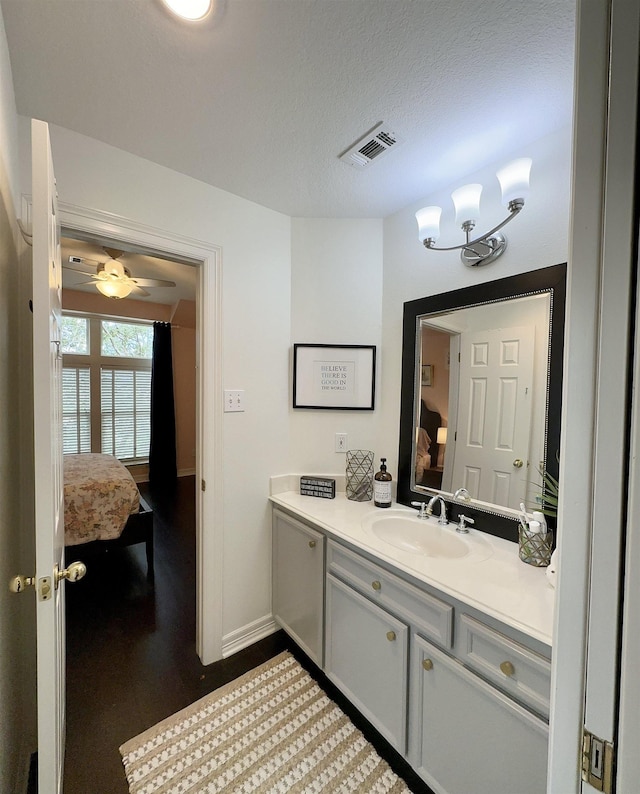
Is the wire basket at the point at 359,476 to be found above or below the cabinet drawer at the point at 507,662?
above

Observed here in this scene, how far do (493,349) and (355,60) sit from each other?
46.7 inches

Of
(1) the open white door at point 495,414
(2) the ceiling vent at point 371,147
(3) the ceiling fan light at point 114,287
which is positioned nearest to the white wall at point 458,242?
(1) the open white door at point 495,414

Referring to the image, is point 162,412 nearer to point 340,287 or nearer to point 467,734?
point 340,287

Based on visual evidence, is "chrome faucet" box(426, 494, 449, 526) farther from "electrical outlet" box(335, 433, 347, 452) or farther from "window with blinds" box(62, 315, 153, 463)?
"window with blinds" box(62, 315, 153, 463)

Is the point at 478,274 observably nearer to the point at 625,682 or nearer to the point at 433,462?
the point at 433,462

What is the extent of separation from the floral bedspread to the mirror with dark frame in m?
2.13

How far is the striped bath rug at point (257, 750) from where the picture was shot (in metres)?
1.24

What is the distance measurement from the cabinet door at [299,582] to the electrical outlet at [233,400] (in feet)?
2.14

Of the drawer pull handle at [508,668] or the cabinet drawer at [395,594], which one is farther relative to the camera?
the cabinet drawer at [395,594]

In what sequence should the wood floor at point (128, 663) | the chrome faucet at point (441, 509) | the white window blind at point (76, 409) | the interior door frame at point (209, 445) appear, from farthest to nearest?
the white window blind at point (76, 409) < the interior door frame at point (209, 445) < the chrome faucet at point (441, 509) < the wood floor at point (128, 663)

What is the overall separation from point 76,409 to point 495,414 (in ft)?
17.3

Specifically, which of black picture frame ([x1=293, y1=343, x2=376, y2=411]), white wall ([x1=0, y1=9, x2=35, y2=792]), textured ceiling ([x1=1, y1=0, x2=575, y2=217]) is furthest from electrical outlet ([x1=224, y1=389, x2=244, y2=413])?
textured ceiling ([x1=1, y1=0, x2=575, y2=217])

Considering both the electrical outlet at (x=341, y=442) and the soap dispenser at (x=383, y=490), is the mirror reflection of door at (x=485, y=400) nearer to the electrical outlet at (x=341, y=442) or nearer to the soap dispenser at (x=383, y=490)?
the soap dispenser at (x=383, y=490)

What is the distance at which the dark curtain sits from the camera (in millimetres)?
5188
